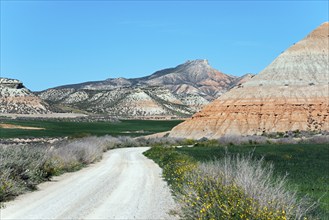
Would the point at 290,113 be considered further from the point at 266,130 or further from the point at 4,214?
the point at 4,214

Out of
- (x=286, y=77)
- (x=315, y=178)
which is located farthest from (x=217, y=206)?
(x=286, y=77)

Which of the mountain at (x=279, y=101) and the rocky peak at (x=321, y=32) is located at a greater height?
the rocky peak at (x=321, y=32)

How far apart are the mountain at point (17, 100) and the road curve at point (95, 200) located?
6043 inches

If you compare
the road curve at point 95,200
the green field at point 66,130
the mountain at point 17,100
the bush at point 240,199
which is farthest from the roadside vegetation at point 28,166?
the mountain at point 17,100

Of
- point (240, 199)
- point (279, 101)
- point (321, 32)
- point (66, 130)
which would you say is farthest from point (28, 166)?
point (66, 130)

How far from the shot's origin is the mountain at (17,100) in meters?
170

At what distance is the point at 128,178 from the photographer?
80.5 ft

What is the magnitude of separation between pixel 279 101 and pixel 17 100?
120m

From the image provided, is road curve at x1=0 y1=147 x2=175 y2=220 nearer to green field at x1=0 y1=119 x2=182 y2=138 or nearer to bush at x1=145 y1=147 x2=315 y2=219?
bush at x1=145 y1=147 x2=315 y2=219

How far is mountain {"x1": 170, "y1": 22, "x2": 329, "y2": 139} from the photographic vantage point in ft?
261

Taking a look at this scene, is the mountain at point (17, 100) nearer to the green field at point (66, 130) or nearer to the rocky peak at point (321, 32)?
the green field at point (66, 130)

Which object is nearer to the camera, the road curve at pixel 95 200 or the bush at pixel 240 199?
the bush at pixel 240 199

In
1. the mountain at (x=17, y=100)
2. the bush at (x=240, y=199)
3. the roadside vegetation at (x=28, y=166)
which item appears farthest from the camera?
the mountain at (x=17, y=100)

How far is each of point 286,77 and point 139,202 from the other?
77.6 m
